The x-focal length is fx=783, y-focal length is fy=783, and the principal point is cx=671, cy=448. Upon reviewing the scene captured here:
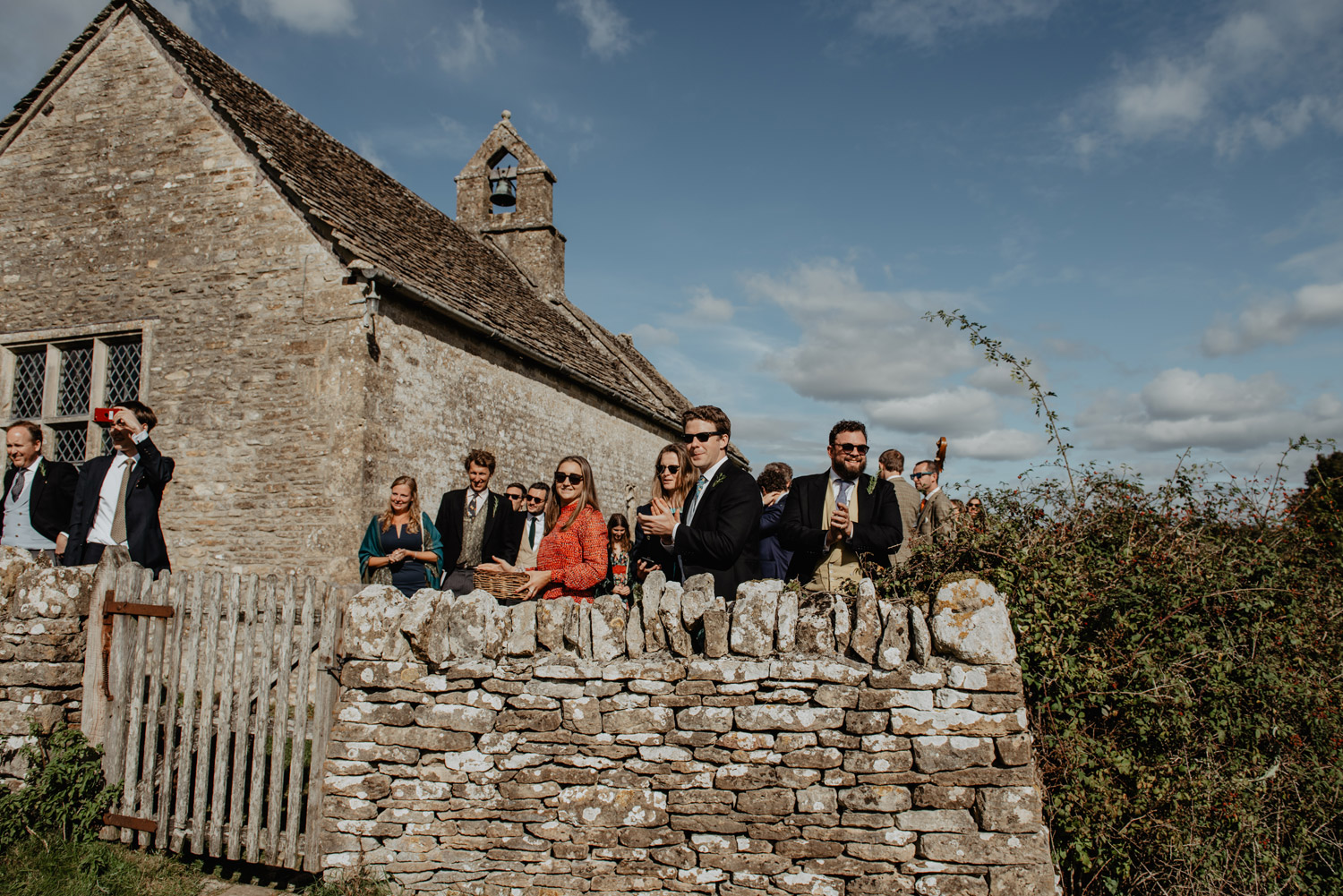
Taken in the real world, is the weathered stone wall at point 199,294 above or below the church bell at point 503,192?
below

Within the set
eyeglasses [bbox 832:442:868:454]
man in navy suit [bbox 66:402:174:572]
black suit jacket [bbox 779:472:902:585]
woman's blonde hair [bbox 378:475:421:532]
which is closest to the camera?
black suit jacket [bbox 779:472:902:585]

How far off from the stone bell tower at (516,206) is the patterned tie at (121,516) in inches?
479

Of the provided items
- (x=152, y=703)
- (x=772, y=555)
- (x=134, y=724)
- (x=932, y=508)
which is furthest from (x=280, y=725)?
(x=932, y=508)

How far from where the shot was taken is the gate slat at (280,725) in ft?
12.3

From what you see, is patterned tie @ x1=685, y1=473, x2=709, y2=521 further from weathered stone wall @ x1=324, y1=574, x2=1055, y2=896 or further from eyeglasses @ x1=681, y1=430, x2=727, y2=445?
weathered stone wall @ x1=324, y1=574, x2=1055, y2=896

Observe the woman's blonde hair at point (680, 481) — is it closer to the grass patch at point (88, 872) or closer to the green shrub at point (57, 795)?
Result: the grass patch at point (88, 872)

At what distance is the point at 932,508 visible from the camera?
505cm

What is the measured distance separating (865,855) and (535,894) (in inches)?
58.0

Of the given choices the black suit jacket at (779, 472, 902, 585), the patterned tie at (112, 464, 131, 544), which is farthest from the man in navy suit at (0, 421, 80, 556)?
the black suit jacket at (779, 472, 902, 585)

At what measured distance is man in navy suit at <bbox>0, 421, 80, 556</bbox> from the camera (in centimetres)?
587

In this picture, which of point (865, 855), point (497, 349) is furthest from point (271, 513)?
point (865, 855)

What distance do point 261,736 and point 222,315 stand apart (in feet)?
20.1

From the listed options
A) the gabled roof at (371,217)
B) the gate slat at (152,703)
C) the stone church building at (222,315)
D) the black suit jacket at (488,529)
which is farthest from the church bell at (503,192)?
the gate slat at (152,703)

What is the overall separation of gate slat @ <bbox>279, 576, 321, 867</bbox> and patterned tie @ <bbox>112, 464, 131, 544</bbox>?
8.26 ft
